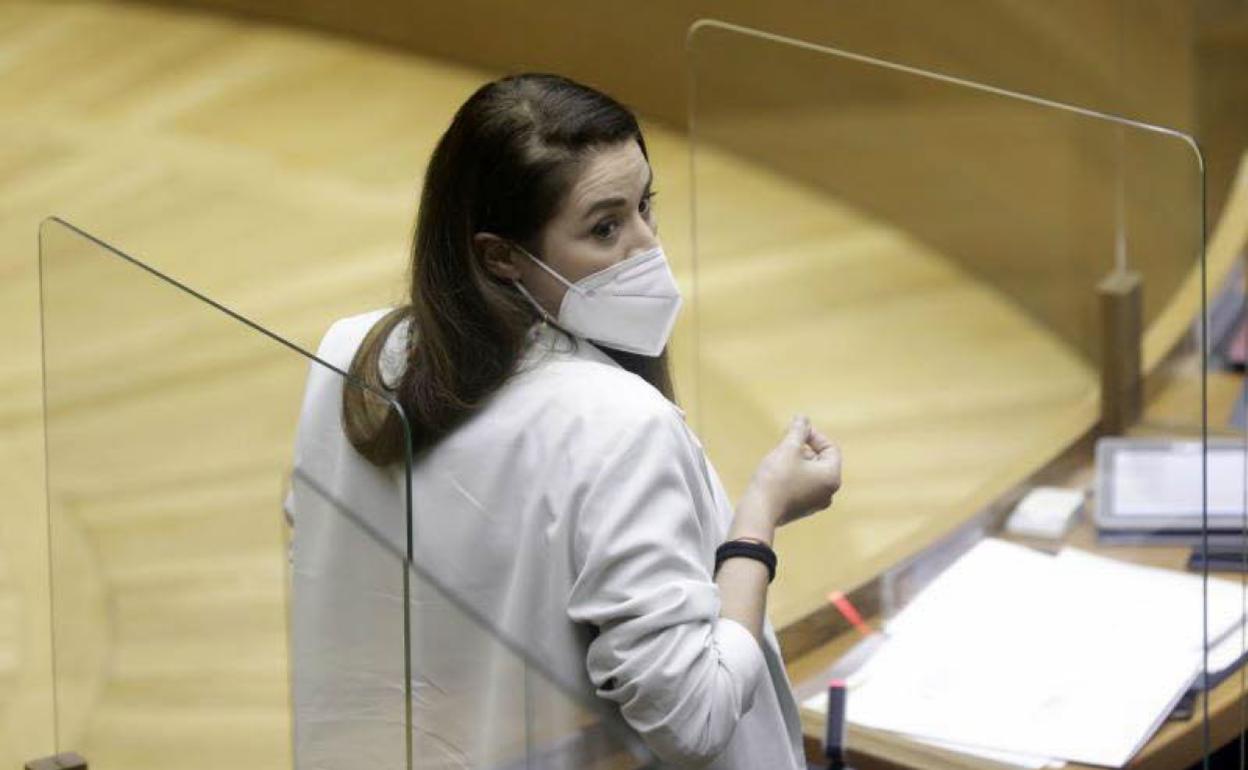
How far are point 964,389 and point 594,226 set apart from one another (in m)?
0.81

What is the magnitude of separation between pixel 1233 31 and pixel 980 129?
1486 millimetres

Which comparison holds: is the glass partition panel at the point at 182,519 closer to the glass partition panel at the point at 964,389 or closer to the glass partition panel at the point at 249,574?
the glass partition panel at the point at 249,574

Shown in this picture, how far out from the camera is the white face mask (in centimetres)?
137

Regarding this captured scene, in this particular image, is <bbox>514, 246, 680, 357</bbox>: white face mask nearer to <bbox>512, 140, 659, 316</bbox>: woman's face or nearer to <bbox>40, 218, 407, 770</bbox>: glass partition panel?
<bbox>512, 140, 659, 316</bbox>: woman's face

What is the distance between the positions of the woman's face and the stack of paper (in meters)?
0.61

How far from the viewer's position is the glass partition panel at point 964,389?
184cm

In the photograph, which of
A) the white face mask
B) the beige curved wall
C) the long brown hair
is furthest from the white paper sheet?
the long brown hair

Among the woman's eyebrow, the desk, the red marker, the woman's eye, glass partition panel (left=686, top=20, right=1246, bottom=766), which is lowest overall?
the desk

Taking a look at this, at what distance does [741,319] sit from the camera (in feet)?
7.72

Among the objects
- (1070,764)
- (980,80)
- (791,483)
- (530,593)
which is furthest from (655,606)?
(980,80)

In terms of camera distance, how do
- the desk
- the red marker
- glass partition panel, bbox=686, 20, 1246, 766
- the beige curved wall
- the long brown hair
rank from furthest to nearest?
the beige curved wall
the red marker
glass partition panel, bbox=686, 20, 1246, 766
the desk
the long brown hair

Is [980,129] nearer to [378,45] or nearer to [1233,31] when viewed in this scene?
[1233,31]

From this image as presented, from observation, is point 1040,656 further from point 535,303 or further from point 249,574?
point 249,574

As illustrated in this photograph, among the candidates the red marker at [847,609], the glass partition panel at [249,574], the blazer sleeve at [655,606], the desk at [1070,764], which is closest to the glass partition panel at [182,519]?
the glass partition panel at [249,574]
